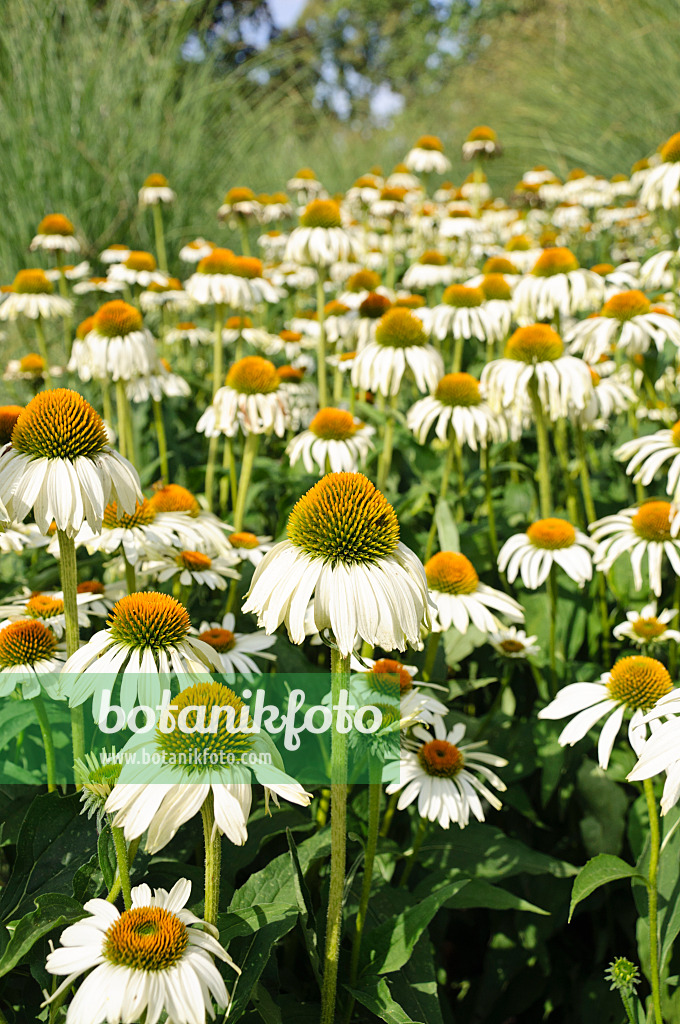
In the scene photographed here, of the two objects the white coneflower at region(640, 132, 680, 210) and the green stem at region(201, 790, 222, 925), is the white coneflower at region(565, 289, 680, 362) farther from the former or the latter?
the green stem at region(201, 790, 222, 925)

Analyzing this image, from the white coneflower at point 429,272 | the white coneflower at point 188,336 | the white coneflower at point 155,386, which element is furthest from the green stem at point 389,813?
the white coneflower at point 188,336

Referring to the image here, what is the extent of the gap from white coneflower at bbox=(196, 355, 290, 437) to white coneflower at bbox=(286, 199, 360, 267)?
2.47 ft

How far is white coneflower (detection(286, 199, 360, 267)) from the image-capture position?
3.17m

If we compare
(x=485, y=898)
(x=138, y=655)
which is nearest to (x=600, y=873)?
(x=485, y=898)

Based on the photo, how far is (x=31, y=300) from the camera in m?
3.36

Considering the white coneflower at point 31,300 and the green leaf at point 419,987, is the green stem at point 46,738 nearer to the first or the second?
the green leaf at point 419,987

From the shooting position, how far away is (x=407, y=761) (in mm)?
1609

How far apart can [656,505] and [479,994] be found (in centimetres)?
131

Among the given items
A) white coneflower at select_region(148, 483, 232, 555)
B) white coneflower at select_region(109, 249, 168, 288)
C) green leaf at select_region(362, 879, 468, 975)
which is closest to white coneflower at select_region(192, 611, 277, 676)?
white coneflower at select_region(148, 483, 232, 555)

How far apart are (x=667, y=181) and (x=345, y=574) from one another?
246 centimetres

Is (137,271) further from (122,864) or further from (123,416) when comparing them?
(122,864)

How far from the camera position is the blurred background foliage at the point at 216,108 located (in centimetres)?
557

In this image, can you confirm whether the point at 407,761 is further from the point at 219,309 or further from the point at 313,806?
the point at 219,309

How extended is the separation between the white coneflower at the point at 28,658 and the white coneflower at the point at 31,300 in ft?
7.11
